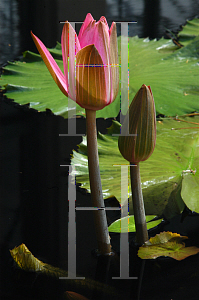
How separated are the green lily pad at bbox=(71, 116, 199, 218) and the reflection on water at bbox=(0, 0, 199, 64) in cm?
96

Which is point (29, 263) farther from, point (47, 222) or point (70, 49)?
point (70, 49)

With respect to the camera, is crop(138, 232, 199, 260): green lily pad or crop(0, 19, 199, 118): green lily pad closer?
crop(138, 232, 199, 260): green lily pad

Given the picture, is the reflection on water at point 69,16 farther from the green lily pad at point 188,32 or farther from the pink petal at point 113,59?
the pink petal at point 113,59

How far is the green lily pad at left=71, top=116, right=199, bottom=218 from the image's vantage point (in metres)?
0.63

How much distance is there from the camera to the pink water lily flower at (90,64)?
0.37 metres

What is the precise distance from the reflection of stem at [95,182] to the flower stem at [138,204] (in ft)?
0.17

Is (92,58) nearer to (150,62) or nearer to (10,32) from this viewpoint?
(150,62)

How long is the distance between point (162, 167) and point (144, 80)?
0.56m

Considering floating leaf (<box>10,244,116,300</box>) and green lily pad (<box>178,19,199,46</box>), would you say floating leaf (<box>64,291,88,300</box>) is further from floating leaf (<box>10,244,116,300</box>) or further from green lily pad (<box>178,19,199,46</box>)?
green lily pad (<box>178,19,199,46</box>)

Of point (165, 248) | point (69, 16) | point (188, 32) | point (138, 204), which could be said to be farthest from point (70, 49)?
point (69, 16)

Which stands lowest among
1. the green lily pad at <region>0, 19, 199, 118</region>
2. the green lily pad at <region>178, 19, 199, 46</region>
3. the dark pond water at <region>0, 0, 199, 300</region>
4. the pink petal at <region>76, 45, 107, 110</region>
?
the dark pond water at <region>0, 0, 199, 300</region>

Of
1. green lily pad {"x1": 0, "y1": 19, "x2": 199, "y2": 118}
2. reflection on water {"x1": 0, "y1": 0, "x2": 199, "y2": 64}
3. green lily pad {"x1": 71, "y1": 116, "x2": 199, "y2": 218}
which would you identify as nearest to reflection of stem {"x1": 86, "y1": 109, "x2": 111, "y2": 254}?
green lily pad {"x1": 71, "y1": 116, "x2": 199, "y2": 218}

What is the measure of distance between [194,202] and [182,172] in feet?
0.39

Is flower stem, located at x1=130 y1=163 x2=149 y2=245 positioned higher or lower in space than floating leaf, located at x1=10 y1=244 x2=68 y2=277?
higher
